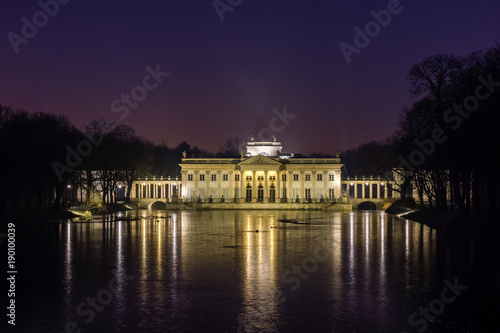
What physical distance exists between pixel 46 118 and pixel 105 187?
23.0m

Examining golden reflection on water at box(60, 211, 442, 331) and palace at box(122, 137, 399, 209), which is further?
palace at box(122, 137, 399, 209)

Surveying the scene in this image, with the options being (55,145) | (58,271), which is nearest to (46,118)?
(55,145)

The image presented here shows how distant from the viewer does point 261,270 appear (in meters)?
24.0

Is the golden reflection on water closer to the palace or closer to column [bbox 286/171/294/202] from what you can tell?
the palace

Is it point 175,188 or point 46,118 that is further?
point 175,188

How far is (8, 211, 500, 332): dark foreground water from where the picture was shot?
606 inches

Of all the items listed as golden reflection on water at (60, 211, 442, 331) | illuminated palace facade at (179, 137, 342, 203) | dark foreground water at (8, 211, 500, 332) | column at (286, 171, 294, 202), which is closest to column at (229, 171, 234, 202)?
illuminated palace facade at (179, 137, 342, 203)

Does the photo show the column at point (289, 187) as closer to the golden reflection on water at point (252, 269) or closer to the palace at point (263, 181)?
the palace at point (263, 181)

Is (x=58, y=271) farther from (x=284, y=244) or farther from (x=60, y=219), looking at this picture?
(x=60, y=219)

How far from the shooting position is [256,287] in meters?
20.0

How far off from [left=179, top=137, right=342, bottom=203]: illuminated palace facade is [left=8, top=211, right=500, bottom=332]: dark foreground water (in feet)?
294

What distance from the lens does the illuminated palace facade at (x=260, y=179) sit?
124312 mm

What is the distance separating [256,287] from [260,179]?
105512 mm

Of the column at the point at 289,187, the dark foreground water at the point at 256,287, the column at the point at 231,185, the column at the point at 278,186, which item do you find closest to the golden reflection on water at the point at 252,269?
the dark foreground water at the point at 256,287
